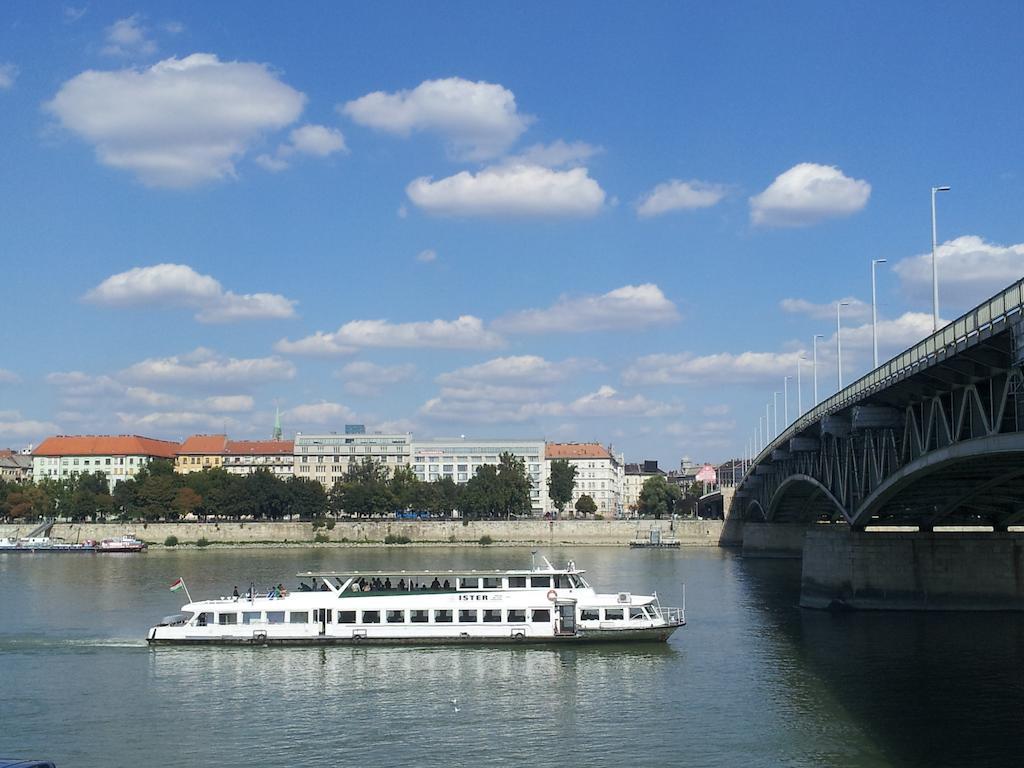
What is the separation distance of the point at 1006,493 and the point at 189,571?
2772 inches

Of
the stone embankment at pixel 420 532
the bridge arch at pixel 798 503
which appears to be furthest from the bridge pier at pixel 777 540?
the stone embankment at pixel 420 532

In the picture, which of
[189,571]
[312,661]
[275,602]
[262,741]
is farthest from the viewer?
[189,571]

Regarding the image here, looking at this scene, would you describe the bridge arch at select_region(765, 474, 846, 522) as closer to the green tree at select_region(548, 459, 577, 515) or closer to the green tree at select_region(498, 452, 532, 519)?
the green tree at select_region(498, 452, 532, 519)

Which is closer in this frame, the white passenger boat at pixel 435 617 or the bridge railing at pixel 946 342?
the bridge railing at pixel 946 342

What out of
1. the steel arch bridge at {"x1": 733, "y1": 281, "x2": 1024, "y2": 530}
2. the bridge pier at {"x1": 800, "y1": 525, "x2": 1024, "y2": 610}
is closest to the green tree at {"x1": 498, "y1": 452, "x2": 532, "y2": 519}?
the steel arch bridge at {"x1": 733, "y1": 281, "x2": 1024, "y2": 530}

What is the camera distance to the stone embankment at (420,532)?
154625mm

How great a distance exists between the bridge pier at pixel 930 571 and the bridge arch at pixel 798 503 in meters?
21.1

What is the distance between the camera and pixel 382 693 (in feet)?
141

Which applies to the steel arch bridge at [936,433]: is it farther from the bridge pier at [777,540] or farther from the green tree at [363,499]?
the green tree at [363,499]

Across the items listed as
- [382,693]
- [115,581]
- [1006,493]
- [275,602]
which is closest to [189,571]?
[115,581]

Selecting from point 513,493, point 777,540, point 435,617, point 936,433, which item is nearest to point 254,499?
point 513,493

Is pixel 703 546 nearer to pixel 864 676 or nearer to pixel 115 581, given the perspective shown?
pixel 115 581

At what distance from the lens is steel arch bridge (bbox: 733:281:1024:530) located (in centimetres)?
3775

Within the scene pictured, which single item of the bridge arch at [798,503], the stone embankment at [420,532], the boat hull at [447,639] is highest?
the bridge arch at [798,503]
